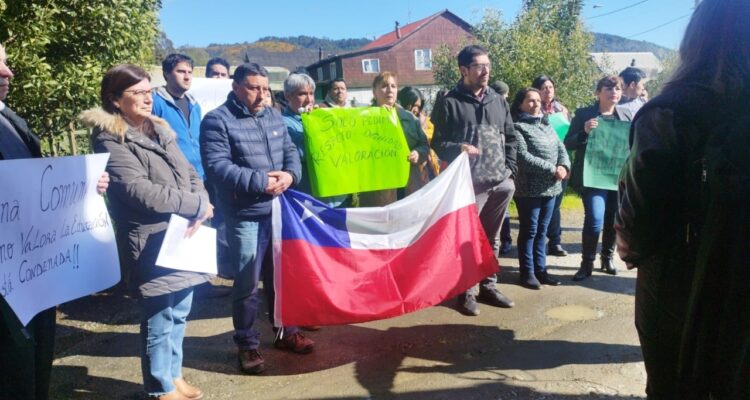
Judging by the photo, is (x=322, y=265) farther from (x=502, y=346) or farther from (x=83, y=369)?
(x=83, y=369)

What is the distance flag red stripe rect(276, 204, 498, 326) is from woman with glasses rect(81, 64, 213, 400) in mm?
696

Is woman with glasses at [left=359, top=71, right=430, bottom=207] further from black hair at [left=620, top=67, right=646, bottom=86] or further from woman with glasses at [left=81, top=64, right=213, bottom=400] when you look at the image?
woman with glasses at [left=81, top=64, right=213, bottom=400]

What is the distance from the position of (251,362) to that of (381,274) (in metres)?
1.06

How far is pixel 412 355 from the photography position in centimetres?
369

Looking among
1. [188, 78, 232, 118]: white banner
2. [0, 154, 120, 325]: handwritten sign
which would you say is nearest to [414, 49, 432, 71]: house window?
[188, 78, 232, 118]: white banner

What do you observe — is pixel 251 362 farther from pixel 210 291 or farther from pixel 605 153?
pixel 605 153

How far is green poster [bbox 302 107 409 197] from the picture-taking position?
174 inches

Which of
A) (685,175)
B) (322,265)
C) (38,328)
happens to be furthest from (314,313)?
(685,175)

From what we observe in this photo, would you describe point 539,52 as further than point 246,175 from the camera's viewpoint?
Yes

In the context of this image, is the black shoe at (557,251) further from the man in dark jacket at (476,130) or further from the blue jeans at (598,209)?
the man in dark jacket at (476,130)

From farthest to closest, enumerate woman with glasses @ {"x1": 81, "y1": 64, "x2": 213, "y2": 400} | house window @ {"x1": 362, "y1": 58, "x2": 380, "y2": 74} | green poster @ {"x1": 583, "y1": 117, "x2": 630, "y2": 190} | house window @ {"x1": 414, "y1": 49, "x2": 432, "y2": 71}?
house window @ {"x1": 362, "y1": 58, "x2": 380, "y2": 74}
house window @ {"x1": 414, "y1": 49, "x2": 432, "y2": 71}
green poster @ {"x1": 583, "y1": 117, "x2": 630, "y2": 190}
woman with glasses @ {"x1": 81, "y1": 64, "x2": 213, "y2": 400}

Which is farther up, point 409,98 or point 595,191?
→ point 409,98

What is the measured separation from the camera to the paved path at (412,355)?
10.6 feet

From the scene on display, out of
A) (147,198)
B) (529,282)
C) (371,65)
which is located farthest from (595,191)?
(371,65)
